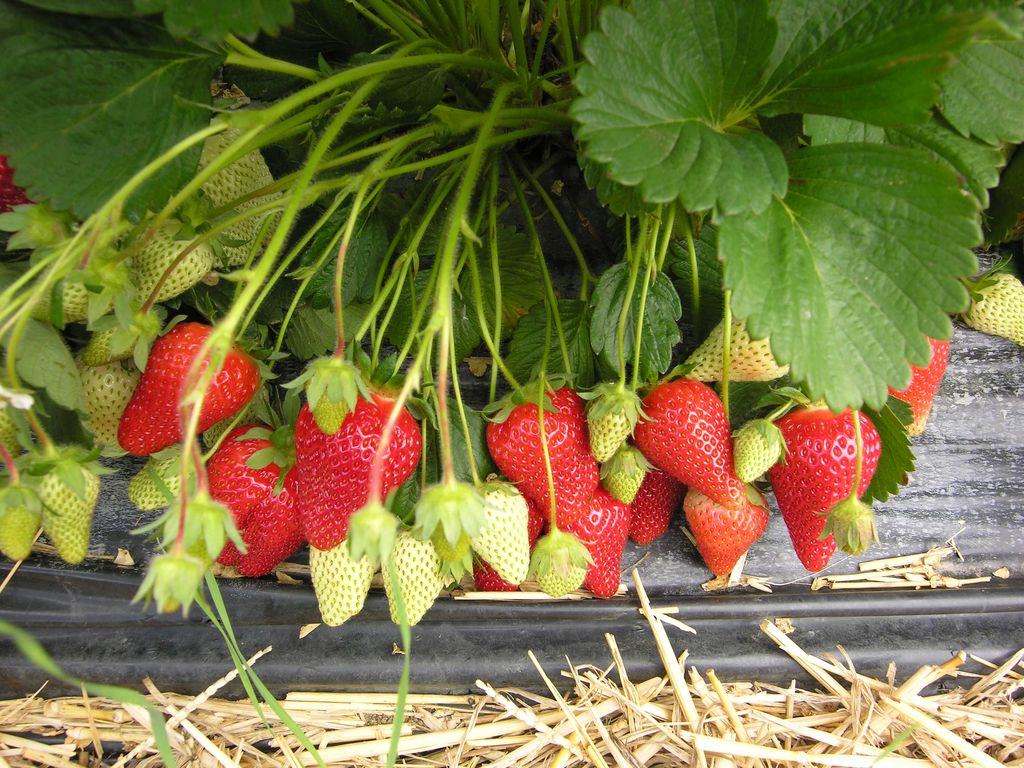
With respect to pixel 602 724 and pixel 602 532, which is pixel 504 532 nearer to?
pixel 602 532

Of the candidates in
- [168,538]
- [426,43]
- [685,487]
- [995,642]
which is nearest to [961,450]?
[995,642]

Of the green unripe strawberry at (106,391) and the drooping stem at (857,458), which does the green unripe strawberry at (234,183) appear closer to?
the green unripe strawberry at (106,391)

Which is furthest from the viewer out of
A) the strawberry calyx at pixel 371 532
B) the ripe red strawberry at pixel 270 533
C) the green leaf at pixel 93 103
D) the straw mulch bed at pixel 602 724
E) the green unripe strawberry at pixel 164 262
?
the straw mulch bed at pixel 602 724

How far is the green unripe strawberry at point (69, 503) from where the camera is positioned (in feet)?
1.91

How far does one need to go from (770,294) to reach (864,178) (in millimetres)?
126

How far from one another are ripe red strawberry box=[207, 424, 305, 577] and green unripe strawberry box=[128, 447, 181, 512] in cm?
4

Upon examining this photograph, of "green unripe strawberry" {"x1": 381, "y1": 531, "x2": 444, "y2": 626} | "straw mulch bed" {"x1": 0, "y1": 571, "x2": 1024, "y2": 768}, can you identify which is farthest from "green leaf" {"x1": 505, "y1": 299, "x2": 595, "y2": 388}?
"straw mulch bed" {"x1": 0, "y1": 571, "x2": 1024, "y2": 768}

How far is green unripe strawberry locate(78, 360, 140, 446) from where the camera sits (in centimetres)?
70

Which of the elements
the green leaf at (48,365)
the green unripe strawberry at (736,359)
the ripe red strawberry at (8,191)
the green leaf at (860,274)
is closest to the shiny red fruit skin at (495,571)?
the green unripe strawberry at (736,359)

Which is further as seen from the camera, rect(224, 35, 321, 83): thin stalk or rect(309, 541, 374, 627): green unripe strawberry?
rect(309, 541, 374, 627): green unripe strawberry

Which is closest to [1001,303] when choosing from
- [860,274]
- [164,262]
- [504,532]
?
[860,274]

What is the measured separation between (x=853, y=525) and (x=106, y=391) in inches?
28.5

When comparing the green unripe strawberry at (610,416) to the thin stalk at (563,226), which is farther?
the thin stalk at (563,226)

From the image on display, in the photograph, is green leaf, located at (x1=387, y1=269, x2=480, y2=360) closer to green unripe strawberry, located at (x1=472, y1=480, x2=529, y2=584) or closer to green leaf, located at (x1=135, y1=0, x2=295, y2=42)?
green unripe strawberry, located at (x1=472, y1=480, x2=529, y2=584)
